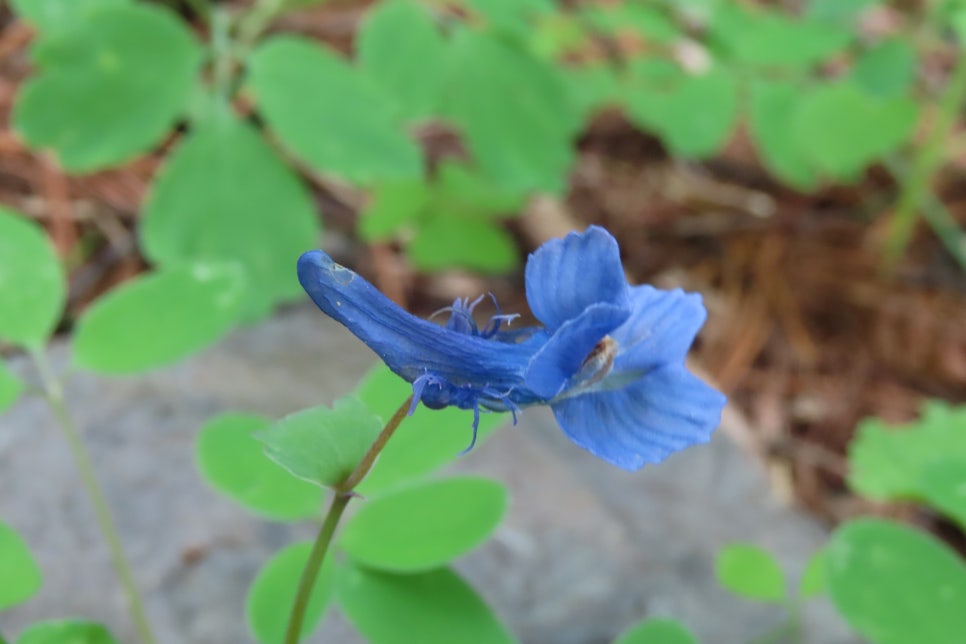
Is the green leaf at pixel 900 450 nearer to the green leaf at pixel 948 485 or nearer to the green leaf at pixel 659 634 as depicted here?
the green leaf at pixel 948 485

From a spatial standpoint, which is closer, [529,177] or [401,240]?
[529,177]

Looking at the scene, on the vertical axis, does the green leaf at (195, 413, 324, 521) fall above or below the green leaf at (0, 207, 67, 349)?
below

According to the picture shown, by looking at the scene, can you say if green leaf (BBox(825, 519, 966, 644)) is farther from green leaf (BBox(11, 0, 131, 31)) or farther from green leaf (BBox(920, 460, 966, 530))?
green leaf (BBox(11, 0, 131, 31))

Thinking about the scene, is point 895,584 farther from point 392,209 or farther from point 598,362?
point 392,209

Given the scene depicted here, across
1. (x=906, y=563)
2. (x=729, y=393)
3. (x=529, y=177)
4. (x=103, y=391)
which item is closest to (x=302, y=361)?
(x=103, y=391)

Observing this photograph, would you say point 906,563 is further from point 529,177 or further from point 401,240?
point 401,240

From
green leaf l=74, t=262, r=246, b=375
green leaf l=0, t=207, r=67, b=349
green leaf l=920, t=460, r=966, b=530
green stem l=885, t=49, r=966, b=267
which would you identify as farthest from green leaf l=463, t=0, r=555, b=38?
green leaf l=920, t=460, r=966, b=530

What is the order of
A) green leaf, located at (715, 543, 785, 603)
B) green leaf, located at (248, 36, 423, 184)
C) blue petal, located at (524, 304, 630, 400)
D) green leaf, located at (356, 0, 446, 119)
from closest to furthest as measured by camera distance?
blue petal, located at (524, 304, 630, 400) → green leaf, located at (715, 543, 785, 603) → green leaf, located at (248, 36, 423, 184) → green leaf, located at (356, 0, 446, 119)
